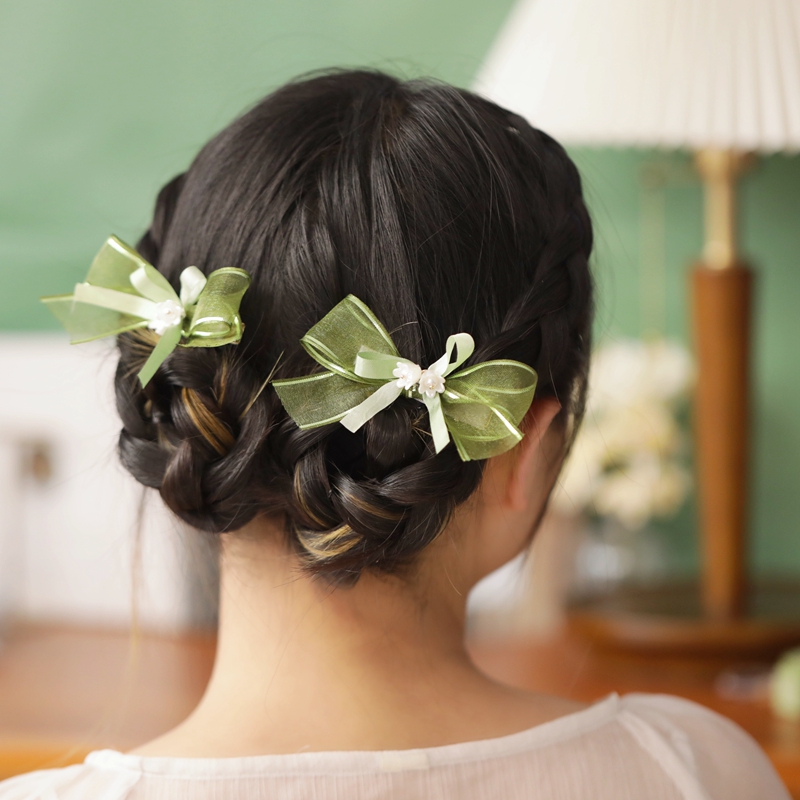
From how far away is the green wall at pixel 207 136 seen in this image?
45.7 inches

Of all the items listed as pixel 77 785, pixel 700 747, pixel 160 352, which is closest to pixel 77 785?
pixel 77 785

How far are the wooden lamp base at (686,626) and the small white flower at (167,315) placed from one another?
0.71 m

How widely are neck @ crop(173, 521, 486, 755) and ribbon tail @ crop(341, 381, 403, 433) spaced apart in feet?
0.36

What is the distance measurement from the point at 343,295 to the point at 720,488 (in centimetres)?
73

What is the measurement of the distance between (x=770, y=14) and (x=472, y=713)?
655 millimetres

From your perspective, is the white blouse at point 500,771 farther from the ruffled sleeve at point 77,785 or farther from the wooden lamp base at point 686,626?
the wooden lamp base at point 686,626

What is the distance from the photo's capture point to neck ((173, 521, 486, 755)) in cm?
53

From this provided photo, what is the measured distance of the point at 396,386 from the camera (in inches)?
19.1

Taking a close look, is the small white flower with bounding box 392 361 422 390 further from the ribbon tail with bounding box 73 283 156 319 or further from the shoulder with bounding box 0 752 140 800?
the shoulder with bounding box 0 752 140 800

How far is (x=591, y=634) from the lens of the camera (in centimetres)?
106

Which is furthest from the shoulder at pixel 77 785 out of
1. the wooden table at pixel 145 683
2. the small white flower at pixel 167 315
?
the wooden table at pixel 145 683

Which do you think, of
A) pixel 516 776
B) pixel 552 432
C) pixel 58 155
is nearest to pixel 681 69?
pixel 552 432

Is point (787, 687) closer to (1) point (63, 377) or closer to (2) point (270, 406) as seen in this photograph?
(2) point (270, 406)

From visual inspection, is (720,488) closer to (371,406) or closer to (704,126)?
(704,126)
